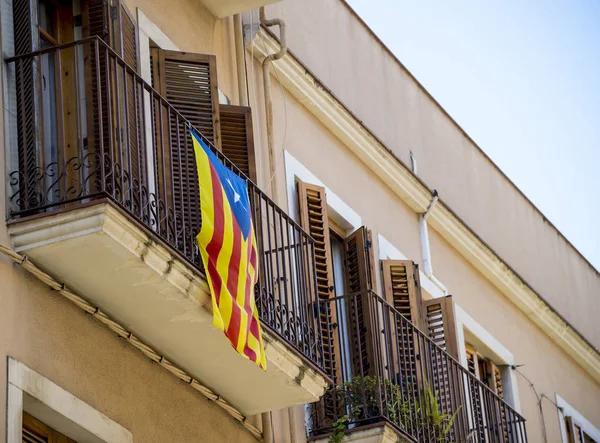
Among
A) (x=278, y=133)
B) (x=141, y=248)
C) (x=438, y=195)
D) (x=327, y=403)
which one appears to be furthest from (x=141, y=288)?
(x=438, y=195)

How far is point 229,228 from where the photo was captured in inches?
427

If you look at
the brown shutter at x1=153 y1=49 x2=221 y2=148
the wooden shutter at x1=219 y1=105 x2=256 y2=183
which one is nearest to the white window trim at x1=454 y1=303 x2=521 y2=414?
the wooden shutter at x1=219 y1=105 x2=256 y2=183

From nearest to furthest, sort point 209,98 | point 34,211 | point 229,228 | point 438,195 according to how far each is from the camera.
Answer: point 34,211 → point 229,228 → point 209,98 → point 438,195

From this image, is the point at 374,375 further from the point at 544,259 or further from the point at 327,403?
the point at 544,259

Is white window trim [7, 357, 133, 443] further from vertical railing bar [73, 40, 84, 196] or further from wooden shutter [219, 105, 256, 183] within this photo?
wooden shutter [219, 105, 256, 183]

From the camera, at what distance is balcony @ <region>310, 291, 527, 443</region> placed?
42.5 feet

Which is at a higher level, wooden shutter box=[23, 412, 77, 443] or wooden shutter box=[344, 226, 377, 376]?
wooden shutter box=[344, 226, 377, 376]

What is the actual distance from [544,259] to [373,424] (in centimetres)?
886

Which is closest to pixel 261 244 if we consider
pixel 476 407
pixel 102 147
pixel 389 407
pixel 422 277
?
pixel 389 407

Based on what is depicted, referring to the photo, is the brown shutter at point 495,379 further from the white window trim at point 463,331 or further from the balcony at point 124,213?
the balcony at point 124,213

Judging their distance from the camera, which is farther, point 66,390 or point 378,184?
point 378,184

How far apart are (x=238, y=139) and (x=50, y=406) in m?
3.92

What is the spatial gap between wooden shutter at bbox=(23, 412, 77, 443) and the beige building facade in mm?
20

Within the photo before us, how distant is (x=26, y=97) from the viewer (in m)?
9.98
